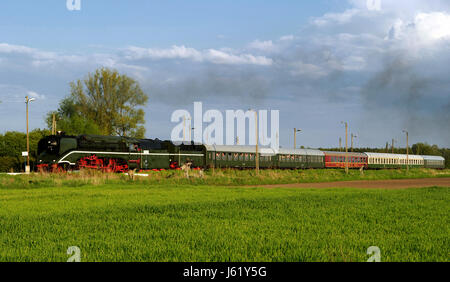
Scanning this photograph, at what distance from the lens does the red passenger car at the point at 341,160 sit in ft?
232

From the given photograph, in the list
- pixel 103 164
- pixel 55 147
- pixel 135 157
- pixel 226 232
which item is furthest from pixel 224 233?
pixel 135 157

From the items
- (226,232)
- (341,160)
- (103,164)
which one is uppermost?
(103,164)

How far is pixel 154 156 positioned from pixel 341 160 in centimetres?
3998

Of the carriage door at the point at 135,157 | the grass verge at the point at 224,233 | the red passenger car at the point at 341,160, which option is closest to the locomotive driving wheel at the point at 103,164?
the carriage door at the point at 135,157

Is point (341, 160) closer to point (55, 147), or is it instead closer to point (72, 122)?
point (72, 122)

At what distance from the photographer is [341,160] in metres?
72.6

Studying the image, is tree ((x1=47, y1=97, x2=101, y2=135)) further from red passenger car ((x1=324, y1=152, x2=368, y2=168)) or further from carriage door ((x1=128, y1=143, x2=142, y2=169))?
red passenger car ((x1=324, y1=152, x2=368, y2=168))

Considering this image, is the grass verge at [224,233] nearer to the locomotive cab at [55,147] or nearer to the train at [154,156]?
the locomotive cab at [55,147]

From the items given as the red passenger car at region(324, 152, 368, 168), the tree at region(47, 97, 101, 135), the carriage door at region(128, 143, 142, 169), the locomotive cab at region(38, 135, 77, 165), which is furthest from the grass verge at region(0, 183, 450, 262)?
the red passenger car at region(324, 152, 368, 168)

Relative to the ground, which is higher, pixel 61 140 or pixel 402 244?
pixel 61 140
